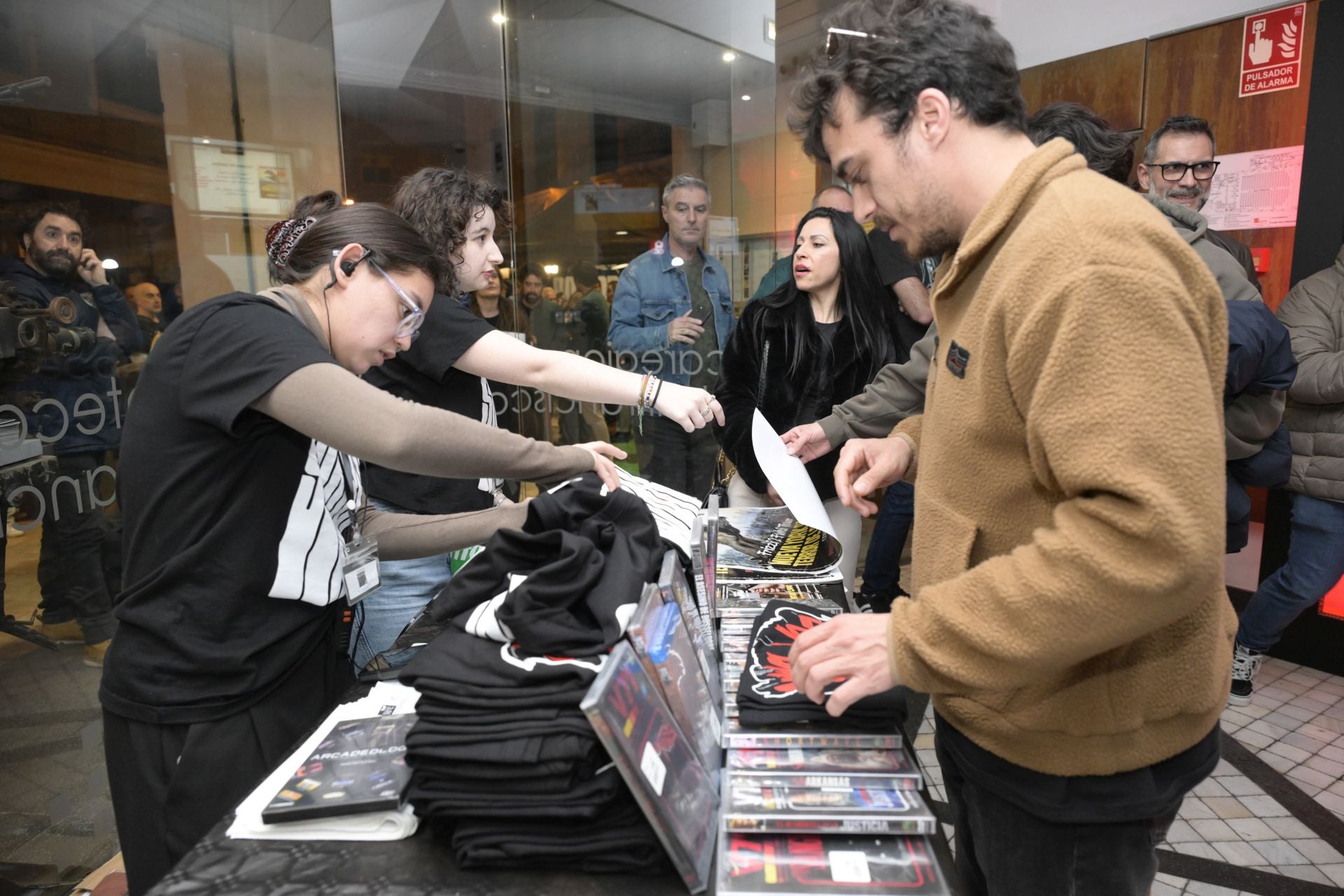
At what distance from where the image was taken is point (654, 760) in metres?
0.87

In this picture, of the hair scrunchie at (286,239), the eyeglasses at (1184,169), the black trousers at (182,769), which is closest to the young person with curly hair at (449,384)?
→ the hair scrunchie at (286,239)

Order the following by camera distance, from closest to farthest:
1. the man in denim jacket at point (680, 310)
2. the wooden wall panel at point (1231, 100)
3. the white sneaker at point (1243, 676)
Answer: the white sneaker at point (1243, 676) → the wooden wall panel at point (1231, 100) → the man in denim jacket at point (680, 310)

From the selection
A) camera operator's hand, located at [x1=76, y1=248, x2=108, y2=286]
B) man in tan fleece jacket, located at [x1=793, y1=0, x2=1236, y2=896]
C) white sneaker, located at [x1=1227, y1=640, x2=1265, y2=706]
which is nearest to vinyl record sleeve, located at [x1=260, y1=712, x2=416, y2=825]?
man in tan fleece jacket, located at [x1=793, y1=0, x2=1236, y2=896]

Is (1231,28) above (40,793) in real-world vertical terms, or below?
above

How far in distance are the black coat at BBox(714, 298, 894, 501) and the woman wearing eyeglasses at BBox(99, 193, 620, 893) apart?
1610 millimetres

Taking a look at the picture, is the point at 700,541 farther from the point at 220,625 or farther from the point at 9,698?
the point at 9,698

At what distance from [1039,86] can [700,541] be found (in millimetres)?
4040

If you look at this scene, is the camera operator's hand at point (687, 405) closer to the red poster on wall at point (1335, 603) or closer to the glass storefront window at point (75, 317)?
the glass storefront window at point (75, 317)

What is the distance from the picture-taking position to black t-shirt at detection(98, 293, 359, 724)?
4.15 ft

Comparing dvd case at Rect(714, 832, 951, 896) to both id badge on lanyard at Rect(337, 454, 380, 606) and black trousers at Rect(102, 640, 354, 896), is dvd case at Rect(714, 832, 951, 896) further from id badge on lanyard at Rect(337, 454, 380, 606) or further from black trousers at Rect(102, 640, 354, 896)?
id badge on lanyard at Rect(337, 454, 380, 606)

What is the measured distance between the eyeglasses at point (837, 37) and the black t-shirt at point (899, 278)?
2.01m

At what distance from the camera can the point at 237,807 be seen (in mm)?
1056

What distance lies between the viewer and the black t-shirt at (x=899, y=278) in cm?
303

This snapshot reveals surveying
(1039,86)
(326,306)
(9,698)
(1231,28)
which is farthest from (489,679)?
(1039,86)
